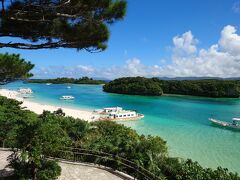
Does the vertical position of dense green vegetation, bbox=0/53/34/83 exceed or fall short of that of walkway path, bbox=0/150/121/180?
it exceeds it

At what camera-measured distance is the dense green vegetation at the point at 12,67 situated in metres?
13.0

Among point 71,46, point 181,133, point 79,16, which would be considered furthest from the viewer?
point 181,133

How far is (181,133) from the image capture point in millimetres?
34094

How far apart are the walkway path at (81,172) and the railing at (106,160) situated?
0.65 m

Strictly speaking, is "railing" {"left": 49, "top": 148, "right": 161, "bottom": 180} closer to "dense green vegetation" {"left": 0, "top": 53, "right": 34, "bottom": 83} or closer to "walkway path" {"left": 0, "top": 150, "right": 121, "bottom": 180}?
"walkway path" {"left": 0, "top": 150, "right": 121, "bottom": 180}

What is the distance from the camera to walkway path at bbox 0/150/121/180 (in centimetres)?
1044

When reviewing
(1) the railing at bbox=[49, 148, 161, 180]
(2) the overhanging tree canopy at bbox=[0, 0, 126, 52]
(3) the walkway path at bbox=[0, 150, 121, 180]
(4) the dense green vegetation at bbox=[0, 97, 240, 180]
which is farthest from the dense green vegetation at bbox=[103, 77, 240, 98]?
(2) the overhanging tree canopy at bbox=[0, 0, 126, 52]

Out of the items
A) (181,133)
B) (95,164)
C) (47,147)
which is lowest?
(181,133)

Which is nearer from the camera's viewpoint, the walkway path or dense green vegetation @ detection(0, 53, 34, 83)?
the walkway path

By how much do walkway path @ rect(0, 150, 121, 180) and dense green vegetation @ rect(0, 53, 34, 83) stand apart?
4346mm

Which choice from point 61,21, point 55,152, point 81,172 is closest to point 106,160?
point 81,172

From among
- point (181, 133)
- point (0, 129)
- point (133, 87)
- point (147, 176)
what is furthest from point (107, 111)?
point (133, 87)

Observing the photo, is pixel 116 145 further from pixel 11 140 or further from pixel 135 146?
pixel 11 140

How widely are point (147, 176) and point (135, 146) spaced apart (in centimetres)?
265
